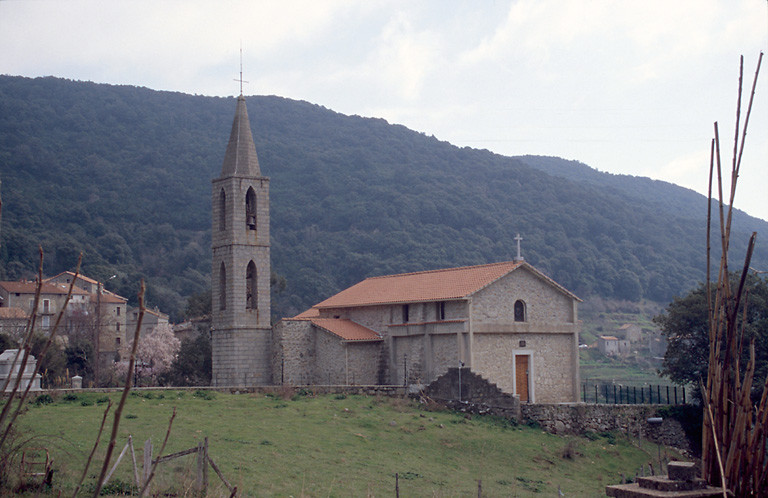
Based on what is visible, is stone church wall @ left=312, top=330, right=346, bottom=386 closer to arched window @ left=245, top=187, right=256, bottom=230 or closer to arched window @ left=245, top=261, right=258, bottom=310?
arched window @ left=245, top=261, right=258, bottom=310

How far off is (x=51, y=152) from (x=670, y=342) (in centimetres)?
11984

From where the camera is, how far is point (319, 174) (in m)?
144

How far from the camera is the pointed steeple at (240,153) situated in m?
40.1

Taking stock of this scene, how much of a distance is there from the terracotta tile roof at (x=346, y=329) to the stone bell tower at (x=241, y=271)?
2815 millimetres

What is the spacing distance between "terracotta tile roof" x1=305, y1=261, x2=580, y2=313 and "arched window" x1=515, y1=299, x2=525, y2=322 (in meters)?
1.55

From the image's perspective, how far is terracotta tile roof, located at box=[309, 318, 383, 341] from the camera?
124 ft

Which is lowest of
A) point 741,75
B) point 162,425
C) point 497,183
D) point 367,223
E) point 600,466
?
point 600,466

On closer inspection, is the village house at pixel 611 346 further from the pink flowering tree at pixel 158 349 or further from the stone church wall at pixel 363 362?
the stone church wall at pixel 363 362

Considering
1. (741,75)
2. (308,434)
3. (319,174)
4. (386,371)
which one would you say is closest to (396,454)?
(308,434)

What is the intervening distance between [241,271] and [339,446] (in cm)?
1641

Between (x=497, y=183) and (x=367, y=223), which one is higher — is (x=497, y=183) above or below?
above

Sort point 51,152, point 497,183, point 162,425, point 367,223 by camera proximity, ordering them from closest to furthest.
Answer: point 162,425 → point 367,223 → point 51,152 → point 497,183

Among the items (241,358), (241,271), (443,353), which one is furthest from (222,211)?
(443,353)

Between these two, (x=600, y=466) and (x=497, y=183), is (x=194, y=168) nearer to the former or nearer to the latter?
(x=497, y=183)
